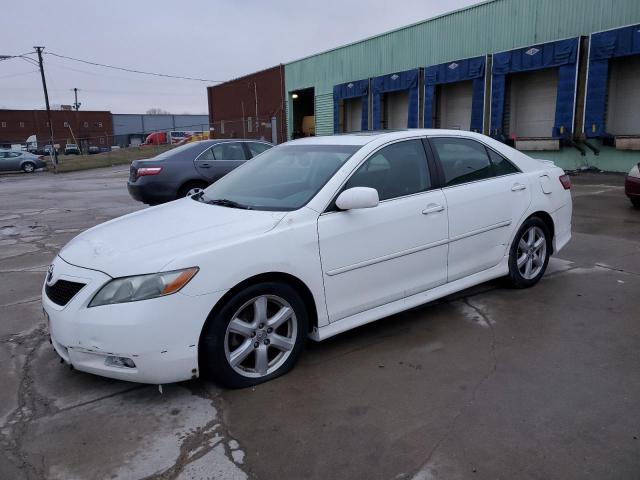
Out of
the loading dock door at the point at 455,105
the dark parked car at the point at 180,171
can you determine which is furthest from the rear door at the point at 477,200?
the loading dock door at the point at 455,105

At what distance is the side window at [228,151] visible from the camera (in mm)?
10000

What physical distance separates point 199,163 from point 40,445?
290 inches

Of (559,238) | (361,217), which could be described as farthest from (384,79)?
(361,217)

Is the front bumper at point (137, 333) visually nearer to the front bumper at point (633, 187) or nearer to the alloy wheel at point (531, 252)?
the alloy wheel at point (531, 252)

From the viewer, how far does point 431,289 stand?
13.6 ft

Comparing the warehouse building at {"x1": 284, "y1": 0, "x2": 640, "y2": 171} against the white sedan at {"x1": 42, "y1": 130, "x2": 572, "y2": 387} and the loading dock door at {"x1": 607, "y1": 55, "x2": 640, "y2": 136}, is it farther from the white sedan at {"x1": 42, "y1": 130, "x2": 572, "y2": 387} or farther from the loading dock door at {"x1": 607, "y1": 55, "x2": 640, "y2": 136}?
the white sedan at {"x1": 42, "y1": 130, "x2": 572, "y2": 387}

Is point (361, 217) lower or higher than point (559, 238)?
higher

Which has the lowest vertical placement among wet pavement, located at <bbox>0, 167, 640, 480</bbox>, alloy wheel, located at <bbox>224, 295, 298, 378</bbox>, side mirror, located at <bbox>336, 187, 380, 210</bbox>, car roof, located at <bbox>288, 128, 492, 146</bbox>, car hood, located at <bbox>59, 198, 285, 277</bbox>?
wet pavement, located at <bbox>0, 167, 640, 480</bbox>

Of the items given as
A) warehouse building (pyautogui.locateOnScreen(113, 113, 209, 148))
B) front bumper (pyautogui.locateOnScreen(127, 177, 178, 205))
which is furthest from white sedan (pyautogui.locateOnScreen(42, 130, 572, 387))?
warehouse building (pyautogui.locateOnScreen(113, 113, 209, 148))

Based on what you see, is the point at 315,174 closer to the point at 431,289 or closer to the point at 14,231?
the point at 431,289

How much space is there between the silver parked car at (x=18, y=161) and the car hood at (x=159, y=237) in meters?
32.2

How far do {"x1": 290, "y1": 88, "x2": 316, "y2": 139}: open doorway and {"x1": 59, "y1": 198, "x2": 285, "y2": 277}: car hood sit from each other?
92.2 feet

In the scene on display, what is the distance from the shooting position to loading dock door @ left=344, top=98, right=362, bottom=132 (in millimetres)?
27203

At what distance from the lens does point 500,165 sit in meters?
4.77
